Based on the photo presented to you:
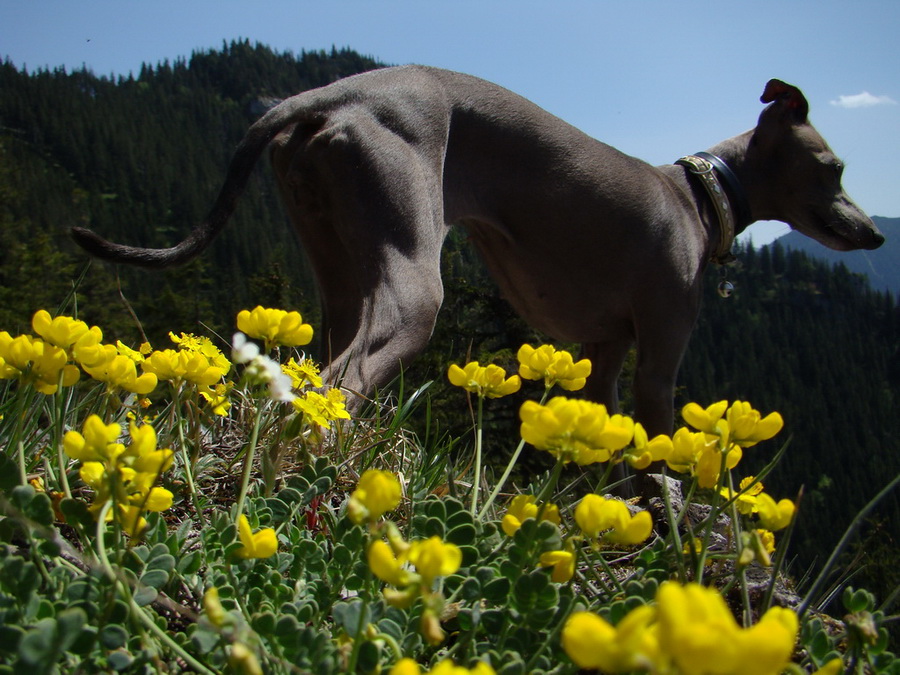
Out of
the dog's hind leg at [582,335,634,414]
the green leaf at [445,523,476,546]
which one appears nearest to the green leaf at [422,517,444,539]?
the green leaf at [445,523,476,546]

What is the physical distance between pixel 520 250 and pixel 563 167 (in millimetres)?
457

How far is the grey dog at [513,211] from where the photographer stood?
2.70 meters

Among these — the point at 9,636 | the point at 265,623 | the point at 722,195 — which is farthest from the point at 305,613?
the point at 722,195

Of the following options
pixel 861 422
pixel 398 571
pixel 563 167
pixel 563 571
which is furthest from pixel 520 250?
pixel 861 422

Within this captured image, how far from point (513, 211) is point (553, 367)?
7.35 ft

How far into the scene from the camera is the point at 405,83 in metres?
2.92

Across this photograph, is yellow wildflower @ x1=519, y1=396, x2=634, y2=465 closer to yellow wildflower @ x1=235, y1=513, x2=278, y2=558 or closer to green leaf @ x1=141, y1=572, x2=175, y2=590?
yellow wildflower @ x1=235, y1=513, x2=278, y2=558

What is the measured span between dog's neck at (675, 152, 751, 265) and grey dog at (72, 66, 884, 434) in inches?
0.4

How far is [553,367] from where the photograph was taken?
49.4 inches

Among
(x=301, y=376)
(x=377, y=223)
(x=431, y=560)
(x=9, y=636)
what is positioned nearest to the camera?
(x=431, y=560)

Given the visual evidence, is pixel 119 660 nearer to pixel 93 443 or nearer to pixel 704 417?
pixel 93 443

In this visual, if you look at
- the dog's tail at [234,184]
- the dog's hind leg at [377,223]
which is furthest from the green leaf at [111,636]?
the dog's tail at [234,184]

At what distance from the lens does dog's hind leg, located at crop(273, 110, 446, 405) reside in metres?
2.61

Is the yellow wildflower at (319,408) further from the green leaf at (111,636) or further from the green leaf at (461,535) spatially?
the green leaf at (111,636)
